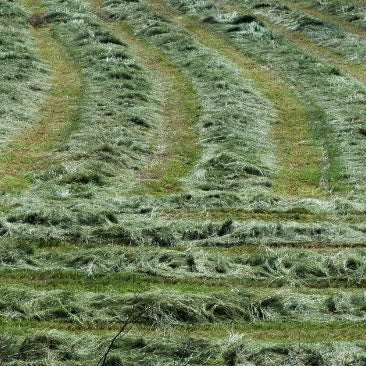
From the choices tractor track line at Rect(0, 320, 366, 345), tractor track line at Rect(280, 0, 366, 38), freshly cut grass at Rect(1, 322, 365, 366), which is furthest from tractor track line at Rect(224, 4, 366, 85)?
freshly cut grass at Rect(1, 322, 365, 366)

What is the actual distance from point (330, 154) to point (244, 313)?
8.90m

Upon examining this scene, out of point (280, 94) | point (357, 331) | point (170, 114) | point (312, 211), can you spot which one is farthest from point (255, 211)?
point (280, 94)

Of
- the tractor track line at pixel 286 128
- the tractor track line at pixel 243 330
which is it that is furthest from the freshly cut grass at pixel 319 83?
the tractor track line at pixel 243 330

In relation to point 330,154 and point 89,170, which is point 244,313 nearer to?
point 89,170

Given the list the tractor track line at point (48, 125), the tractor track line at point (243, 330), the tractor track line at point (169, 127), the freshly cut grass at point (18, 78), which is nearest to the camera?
the tractor track line at point (243, 330)

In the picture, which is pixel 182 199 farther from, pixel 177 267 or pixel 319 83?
pixel 319 83

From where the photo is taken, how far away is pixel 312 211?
15008 millimetres

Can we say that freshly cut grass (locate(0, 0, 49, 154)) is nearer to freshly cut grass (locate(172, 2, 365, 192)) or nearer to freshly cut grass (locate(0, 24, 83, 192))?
freshly cut grass (locate(0, 24, 83, 192))

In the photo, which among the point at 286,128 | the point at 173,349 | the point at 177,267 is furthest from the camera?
the point at 286,128

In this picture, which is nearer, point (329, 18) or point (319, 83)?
point (319, 83)

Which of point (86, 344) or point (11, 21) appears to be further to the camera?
point (11, 21)

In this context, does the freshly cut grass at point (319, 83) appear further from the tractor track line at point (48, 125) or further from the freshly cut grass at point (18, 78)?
the freshly cut grass at point (18, 78)

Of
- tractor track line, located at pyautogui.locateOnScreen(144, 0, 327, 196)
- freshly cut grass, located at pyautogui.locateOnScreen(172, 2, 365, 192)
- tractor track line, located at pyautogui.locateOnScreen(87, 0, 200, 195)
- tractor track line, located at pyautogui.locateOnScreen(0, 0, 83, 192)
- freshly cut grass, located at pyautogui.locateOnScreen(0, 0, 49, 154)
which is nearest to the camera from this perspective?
tractor track line, located at pyautogui.locateOnScreen(87, 0, 200, 195)

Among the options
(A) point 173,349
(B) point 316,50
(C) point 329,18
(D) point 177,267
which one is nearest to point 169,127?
(D) point 177,267
